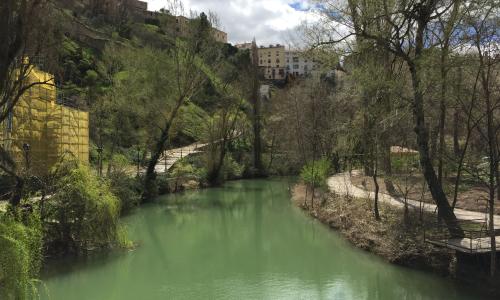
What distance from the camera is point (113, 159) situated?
29.1m

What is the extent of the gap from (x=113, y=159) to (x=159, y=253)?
1232 centimetres

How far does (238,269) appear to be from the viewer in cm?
1642

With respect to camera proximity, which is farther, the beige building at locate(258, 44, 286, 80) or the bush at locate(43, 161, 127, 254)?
the beige building at locate(258, 44, 286, 80)

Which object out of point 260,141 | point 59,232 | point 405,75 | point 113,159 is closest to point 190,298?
point 59,232

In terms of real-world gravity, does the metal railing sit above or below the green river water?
above

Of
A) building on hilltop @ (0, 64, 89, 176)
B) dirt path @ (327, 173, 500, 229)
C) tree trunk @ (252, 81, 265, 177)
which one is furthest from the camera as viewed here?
tree trunk @ (252, 81, 265, 177)

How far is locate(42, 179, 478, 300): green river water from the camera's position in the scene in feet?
44.8

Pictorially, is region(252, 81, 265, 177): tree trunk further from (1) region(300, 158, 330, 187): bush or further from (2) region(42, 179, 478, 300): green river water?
(2) region(42, 179, 478, 300): green river water

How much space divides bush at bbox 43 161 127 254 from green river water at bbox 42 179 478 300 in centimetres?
71

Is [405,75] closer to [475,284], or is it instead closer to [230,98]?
[475,284]

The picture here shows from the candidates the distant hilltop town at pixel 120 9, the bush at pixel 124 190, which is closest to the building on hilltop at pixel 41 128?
the bush at pixel 124 190

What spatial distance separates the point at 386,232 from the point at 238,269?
562 cm

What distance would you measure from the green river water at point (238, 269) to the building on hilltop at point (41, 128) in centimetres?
519

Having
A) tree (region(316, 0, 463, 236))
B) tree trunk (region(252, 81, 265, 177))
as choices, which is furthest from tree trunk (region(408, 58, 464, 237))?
tree trunk (region(252, 81, 265, 177))
